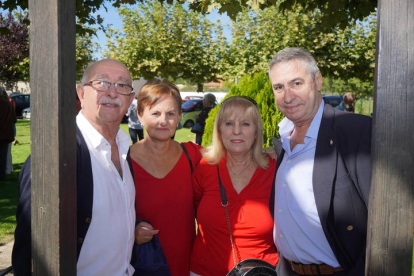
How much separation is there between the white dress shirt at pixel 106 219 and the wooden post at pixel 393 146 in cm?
130

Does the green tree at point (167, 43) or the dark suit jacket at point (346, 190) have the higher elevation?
the green tree at point (167, 43)

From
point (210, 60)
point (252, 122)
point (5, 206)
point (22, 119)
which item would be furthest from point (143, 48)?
point (252, 122)

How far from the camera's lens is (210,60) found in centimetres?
2469

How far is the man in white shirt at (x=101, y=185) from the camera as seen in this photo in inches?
75.5

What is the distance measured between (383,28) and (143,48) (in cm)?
2322

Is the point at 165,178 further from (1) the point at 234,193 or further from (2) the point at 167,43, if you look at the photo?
(2) the point at 167,43

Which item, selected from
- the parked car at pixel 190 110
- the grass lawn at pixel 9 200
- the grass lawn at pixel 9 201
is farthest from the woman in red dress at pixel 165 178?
the parked car at pixel 190 110

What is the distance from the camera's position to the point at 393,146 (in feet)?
5.04

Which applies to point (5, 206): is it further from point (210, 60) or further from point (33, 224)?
point (210, 60)

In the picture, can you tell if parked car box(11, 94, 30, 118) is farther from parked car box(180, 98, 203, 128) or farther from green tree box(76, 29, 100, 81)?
parked car box(180, 98, 203, 128)

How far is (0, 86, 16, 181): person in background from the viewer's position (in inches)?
334

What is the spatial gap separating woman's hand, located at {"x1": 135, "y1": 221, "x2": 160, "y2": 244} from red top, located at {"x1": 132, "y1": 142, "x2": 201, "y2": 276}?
242 millimetres

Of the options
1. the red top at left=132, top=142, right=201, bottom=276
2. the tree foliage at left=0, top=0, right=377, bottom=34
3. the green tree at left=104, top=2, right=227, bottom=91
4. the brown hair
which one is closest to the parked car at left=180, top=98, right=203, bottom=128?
the green tree at left=104, top=2, right=227, bottom=91

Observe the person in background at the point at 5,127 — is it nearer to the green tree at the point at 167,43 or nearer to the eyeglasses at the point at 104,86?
the eyeglasses at the point at 104,86
